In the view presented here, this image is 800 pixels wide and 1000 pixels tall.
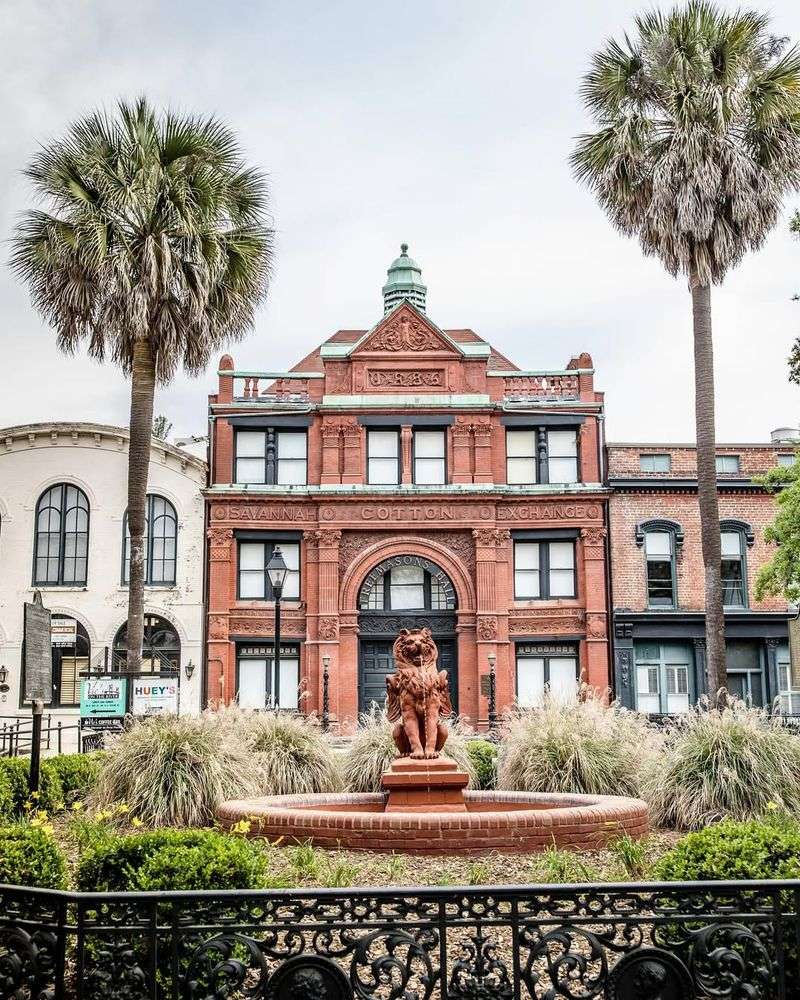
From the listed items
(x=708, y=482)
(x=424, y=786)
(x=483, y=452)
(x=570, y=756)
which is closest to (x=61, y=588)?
(x=483, y=452)

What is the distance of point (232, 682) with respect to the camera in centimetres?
3778

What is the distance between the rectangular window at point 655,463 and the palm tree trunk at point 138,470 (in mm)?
18758

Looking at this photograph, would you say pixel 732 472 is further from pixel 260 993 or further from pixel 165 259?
pixel 260 993

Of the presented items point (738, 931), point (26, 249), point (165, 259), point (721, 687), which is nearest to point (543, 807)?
point (738, 931)

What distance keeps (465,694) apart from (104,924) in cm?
3214

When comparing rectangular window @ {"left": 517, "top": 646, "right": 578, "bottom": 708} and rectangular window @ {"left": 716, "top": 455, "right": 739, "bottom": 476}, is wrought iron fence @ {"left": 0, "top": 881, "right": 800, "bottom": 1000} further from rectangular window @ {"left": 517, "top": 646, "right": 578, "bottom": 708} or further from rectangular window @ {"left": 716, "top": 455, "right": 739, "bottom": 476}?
rectangular window @ {"left": 716, "top": 455, "right": 739, "bottom": 476}

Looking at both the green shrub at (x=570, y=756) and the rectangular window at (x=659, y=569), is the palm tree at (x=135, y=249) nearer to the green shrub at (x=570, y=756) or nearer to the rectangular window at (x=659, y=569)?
the green shrub at (x=570, y=756)

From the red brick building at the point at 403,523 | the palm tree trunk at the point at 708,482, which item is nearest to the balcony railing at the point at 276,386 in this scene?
the red brick building at the point at 403,523

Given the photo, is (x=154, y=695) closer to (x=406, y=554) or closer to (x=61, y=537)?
(x=406, y=554)

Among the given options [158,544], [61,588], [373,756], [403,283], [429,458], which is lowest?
[373,756]

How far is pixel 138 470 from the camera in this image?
87.6 feet

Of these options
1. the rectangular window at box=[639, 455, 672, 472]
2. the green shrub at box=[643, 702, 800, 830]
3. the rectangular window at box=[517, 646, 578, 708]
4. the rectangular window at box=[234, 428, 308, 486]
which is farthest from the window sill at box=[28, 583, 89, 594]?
the green shrub at box=[643, 702, 800, 830]

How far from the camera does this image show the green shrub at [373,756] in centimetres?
1571

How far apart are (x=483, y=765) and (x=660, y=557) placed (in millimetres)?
22357
